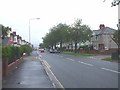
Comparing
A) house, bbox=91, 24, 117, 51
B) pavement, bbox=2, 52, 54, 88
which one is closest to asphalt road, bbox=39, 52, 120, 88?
pavement, bbox=2, 52, 54, 88

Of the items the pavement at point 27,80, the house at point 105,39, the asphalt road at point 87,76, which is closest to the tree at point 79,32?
the house at point 105,39

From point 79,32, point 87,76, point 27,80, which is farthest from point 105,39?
point 27,80

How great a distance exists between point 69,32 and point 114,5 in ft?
191

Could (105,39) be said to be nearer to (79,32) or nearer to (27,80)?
(79,32)

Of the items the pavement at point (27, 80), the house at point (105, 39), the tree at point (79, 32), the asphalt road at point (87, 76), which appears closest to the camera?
the pavement at point (27, 80)

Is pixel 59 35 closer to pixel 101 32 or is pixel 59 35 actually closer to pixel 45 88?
pixel 101 32

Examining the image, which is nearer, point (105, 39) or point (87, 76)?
point (87, 76)

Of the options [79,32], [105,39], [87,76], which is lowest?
[87,76]

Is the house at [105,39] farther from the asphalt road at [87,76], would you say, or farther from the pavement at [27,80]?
the pavement at [27,80]

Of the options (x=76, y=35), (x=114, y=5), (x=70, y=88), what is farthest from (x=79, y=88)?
(x=76, y=35)

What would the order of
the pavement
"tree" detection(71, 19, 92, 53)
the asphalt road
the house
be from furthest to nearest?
the house
"tree" detection(71, 19, 92, 53)
the asphalt road
the pavement

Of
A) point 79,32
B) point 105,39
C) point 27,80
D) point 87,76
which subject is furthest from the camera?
point 105,39

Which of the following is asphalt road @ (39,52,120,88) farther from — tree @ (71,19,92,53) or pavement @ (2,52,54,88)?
tree @ (71,19,92,53)

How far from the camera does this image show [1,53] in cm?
1755
